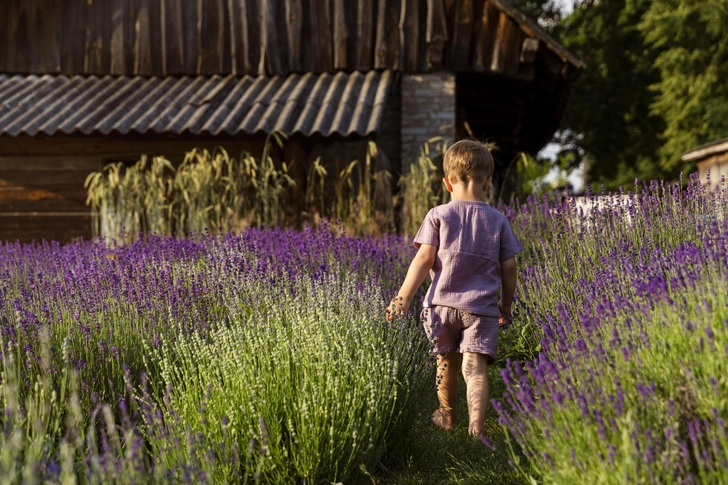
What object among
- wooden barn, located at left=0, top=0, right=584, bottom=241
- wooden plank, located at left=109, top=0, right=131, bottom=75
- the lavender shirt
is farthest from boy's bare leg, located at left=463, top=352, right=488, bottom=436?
wooden plank, located at left=109, top=0, right=131, bottom=75

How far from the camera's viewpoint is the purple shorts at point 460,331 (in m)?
4.11

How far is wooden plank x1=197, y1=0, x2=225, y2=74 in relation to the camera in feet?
43.3

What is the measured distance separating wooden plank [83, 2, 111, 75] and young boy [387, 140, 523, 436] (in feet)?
35.0

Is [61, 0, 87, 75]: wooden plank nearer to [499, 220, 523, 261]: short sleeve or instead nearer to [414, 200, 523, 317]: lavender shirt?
[414, 200, 523, 317]: lavender shirt

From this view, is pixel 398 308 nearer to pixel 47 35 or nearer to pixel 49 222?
pixel 49 222

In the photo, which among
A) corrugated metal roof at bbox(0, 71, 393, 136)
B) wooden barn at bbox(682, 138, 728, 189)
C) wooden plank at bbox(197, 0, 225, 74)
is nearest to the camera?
corrugated metal roof at bbox(0, 71, 393, 136)

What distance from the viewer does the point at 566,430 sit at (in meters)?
2.70

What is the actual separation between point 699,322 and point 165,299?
286 cm

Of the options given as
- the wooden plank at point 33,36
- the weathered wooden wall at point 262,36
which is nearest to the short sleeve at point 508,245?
the weathered wooden wall at point 262,36

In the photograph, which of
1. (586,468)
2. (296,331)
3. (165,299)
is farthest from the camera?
(165,299)

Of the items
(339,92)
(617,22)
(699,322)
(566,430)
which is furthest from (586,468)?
(617,22)

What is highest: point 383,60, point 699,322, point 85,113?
point 383,60

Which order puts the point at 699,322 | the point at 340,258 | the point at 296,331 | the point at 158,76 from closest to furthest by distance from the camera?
the point at 699,322, the point at 296,331, the point at 340,258, the point at 158,76

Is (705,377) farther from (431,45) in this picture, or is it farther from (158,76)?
(158,76)
